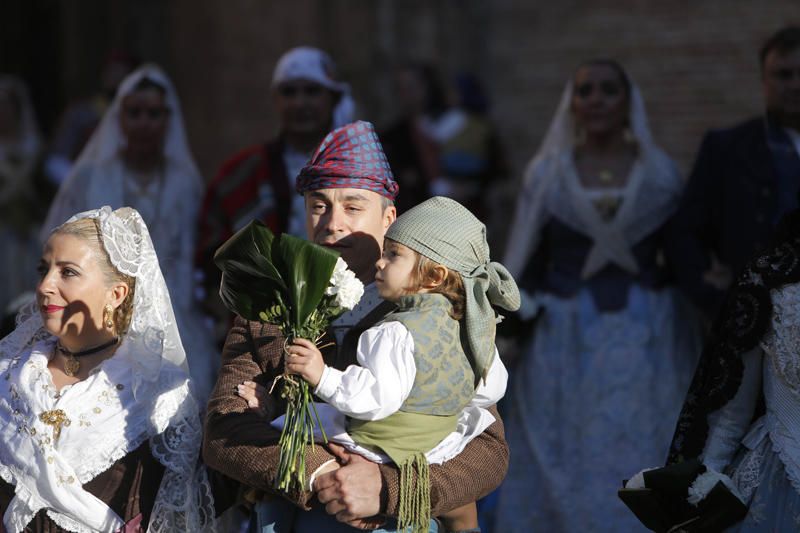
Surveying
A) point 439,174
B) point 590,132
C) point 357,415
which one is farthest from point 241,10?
point 357,415

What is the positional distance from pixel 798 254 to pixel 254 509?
5.70 ft

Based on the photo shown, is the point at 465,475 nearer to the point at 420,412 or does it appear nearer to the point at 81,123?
the point at 420,412

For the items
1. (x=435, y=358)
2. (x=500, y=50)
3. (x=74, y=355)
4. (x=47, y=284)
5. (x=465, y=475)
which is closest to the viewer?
(x=435, y=358)

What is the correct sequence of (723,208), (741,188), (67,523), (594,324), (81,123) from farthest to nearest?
(81,123) < (594,324) < (723,208) < (741,188) < (67,523)

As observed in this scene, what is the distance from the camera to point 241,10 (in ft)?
39.2

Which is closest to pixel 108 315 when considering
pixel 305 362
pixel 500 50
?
pixel 305 362

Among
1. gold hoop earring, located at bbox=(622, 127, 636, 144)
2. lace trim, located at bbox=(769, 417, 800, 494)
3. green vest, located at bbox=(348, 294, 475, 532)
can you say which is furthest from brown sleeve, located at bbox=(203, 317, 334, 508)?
gold hoop earring, located at bbox=(622, 127, 636, 144)

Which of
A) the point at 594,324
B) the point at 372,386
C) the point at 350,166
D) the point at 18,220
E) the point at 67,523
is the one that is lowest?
the point at 18,220

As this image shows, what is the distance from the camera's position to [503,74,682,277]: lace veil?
20.0 feet

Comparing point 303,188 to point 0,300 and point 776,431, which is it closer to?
point 776,431

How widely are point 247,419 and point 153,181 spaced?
3.31 meters

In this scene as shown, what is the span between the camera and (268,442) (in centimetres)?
360

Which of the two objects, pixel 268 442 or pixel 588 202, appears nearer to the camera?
pixel 268 442

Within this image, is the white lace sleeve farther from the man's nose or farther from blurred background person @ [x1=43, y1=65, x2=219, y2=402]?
blurred background person @ [x1=43, y1=65, x2=219, y2=402]
